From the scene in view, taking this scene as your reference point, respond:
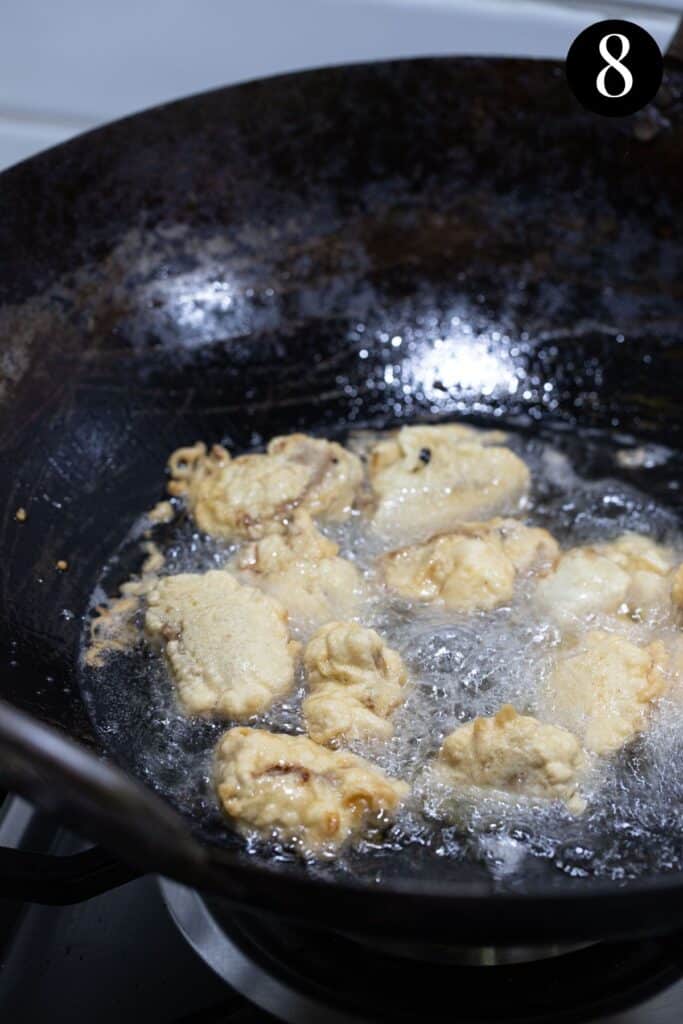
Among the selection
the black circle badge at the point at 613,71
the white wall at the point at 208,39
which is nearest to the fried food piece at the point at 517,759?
the black circle badge at the point at 613,71

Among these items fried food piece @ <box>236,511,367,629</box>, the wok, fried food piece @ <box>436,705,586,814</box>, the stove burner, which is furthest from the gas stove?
the wok

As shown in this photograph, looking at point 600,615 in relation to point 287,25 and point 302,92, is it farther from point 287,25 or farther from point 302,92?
point 287,25

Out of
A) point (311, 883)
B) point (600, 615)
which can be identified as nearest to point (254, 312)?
point (600, 615)

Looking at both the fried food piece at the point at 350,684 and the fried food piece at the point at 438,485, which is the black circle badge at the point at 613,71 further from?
the fried food piece at the point at 350,684

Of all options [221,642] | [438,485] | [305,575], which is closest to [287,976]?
[221,642]

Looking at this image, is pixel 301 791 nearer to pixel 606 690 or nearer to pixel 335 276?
pixel 606 690

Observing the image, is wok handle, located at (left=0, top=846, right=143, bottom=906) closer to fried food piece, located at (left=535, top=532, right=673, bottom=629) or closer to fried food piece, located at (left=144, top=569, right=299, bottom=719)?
fried food piece, located at (left=144, top=569, right=299, bottom=719)
